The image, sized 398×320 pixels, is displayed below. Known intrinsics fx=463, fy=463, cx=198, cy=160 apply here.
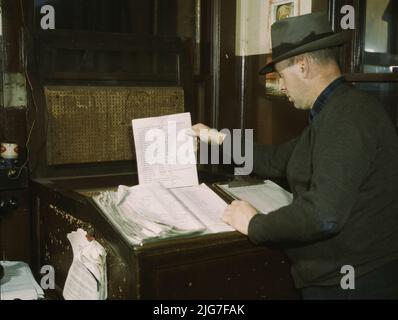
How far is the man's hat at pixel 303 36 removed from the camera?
1560 millimetres

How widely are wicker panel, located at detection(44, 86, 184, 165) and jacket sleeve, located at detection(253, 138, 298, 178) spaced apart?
0.64 metres

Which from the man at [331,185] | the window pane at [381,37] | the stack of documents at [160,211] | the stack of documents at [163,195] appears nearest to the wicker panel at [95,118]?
the stack of documents at [163,195]

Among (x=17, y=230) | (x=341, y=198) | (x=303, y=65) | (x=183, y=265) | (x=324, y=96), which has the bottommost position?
(x=17, y=230)

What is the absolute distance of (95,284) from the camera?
5.33 feet

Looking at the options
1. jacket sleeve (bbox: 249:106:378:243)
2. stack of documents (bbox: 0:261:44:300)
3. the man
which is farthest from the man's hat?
stack of documents (bbox: 0:261:44:300)

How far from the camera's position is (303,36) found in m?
1.61

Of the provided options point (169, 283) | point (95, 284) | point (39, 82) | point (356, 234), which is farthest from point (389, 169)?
point (39, 82)

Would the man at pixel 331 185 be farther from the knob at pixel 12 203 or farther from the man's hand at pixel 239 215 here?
the knob at pixel 12 203

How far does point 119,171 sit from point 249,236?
3.74 feet

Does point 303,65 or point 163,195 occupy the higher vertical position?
point 303,65

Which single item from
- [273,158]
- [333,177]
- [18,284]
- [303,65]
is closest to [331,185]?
[333,177]

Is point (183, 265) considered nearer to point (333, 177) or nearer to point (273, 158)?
point (333, 177)

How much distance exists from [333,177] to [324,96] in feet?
1.18
